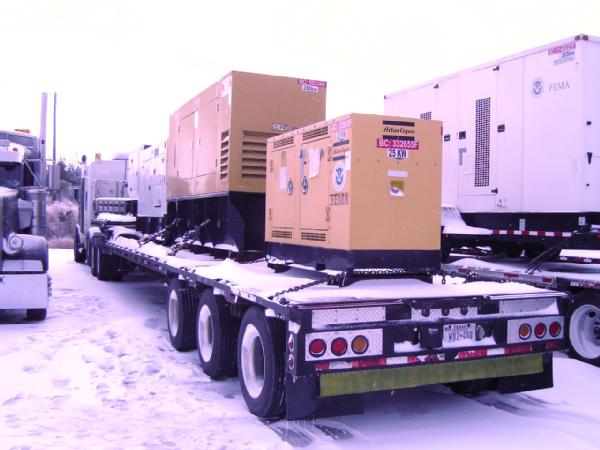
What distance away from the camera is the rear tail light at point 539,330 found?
5.62 metres

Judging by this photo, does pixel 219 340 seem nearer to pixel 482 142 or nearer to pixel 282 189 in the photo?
pixel 282 189

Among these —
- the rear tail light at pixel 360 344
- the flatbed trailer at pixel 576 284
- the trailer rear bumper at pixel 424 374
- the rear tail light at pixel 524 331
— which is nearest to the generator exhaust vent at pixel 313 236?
the rear tail light at pixel 360 344

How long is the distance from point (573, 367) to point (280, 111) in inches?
187

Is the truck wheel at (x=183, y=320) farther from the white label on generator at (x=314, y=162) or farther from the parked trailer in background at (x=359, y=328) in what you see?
the white label on generator at (x=314, y=162)

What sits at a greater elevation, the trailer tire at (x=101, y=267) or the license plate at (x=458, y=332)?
the license plate at (x=458, y=332)

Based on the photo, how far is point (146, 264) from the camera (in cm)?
1039

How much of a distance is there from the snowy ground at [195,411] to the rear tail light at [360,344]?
0.72 m

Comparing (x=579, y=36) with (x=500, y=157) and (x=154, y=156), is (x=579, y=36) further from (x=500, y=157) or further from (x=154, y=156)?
(x=154, y=156)

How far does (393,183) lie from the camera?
5.75m

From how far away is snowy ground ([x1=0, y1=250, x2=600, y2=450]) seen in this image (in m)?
4.95

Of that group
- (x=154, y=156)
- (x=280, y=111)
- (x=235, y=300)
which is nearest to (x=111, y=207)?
(x=154, y=156)

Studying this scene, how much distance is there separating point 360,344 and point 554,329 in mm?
1988

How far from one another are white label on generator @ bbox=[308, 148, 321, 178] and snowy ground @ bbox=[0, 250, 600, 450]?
2.25 meters

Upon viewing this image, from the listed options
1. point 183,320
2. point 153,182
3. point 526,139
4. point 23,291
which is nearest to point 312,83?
point 526,139
